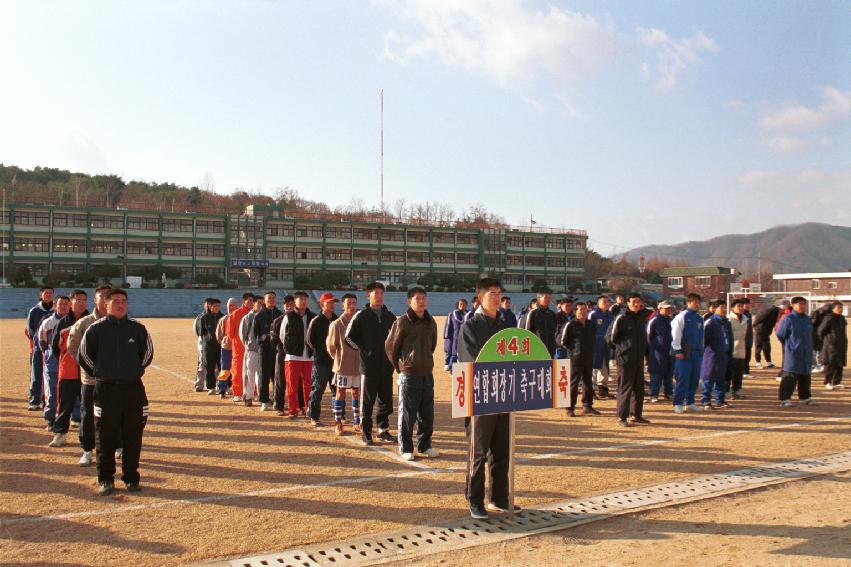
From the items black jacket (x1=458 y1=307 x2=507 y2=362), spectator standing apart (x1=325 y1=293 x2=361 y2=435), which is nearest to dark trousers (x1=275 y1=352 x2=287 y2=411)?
spectator standing apart (x1=325 y1=293 x2=361 y2=435)

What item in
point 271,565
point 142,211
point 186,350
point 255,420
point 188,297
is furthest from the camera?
point 142,211

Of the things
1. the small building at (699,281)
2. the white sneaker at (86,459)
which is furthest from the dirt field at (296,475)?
the small building at (699,281)

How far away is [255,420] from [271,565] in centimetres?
583

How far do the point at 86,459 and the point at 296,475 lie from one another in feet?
7.96

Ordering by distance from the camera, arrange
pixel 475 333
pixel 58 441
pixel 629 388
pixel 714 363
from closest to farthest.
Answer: pixel 475 333
pixel 58 441
pixel 629 388
pixel 714 363

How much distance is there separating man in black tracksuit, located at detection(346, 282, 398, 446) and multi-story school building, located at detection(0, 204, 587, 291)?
2576 inches

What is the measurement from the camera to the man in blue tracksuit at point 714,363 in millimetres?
11297

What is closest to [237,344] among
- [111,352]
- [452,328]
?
[452,328]

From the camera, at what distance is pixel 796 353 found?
11539 millimetres

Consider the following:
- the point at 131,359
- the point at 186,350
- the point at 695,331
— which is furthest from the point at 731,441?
the point at 186,350

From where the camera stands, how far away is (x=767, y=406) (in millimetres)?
11602

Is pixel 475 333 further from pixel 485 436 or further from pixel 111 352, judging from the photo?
pixel 111 352

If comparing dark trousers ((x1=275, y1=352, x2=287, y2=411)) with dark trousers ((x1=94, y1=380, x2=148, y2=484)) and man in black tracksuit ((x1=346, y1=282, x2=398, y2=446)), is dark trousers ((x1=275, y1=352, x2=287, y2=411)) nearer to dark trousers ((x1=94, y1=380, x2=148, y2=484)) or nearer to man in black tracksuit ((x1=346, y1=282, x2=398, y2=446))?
man in black tracksuit ((x1=346, y1=282, x2=398, y2=446))

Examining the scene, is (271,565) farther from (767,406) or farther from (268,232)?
(268,232)
